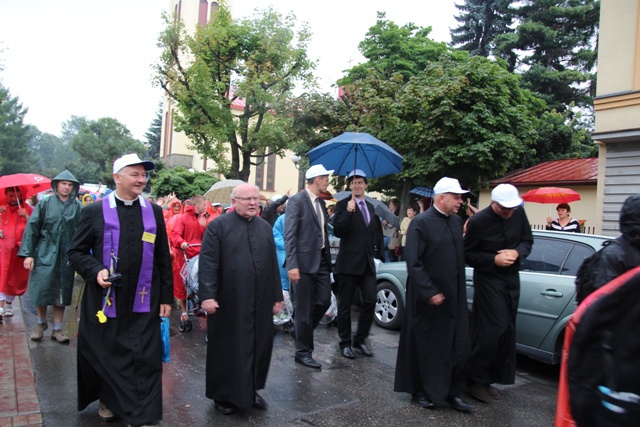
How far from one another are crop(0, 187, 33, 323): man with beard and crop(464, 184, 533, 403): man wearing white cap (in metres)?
5.76

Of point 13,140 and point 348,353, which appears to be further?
point 13,140

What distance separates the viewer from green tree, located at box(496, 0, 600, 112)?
26641 mm

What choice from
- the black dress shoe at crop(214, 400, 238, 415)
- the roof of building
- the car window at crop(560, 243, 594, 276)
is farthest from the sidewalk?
the roof of building

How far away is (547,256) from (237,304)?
12.1ft

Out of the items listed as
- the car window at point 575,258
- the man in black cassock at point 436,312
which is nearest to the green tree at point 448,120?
the car window at point 575,258

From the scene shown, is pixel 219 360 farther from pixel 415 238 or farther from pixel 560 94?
pixel 560 94

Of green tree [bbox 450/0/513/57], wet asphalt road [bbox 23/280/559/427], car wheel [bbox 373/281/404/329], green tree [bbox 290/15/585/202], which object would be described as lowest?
wet asphalt road [bbox 23/280/559/427]

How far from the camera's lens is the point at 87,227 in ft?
13.3

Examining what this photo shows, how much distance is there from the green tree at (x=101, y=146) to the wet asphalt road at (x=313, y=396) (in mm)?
56058

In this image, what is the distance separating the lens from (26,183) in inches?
262

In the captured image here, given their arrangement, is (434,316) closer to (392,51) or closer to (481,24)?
(392,51)

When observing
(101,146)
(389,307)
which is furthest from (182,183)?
(101,146)

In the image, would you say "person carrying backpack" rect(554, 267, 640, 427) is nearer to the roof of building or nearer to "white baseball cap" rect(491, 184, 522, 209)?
"white baseball cap" rect(491, 184, 522, 209)

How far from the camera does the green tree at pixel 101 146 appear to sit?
203ft
